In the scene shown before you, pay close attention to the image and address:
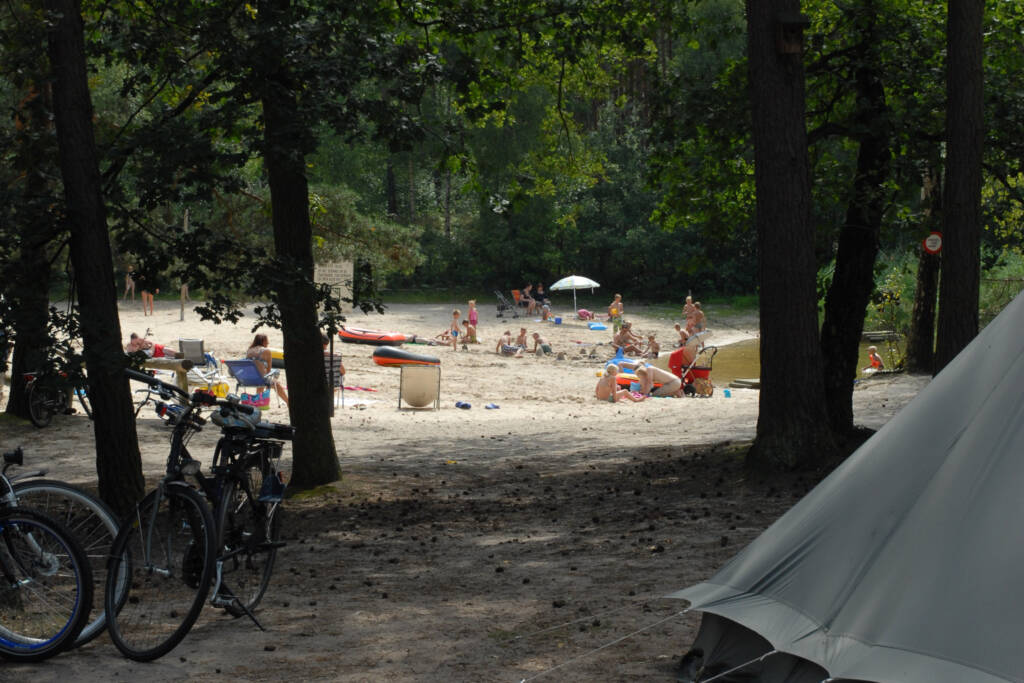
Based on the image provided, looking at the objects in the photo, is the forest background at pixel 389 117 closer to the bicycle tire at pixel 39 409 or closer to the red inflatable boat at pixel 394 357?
the bicycle tire at pixel 39 409

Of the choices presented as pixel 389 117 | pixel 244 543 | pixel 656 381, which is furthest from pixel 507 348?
pixel 244 543

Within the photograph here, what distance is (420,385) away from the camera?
20.2 meters

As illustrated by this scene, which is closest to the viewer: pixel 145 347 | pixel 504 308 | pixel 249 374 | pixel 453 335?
pixel 249 374

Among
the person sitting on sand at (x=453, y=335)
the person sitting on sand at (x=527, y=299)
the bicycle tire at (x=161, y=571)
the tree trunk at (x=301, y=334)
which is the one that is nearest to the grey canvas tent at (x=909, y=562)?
the bicycle tire at (x=161, y=571)

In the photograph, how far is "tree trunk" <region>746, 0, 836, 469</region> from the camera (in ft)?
29.0

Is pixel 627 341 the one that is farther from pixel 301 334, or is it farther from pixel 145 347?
pixel 301 334

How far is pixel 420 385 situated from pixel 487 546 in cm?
1242

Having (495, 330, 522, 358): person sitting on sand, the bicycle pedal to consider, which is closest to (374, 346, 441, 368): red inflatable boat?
(495, 330, 522, 358): person sitting on sand

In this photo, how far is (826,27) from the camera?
12.6m

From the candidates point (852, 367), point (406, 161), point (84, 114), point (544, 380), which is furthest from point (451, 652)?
point (406, 161)

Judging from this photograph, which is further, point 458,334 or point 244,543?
point 458,334

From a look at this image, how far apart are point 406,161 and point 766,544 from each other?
167 ft

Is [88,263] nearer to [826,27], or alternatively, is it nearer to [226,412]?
[226,412]

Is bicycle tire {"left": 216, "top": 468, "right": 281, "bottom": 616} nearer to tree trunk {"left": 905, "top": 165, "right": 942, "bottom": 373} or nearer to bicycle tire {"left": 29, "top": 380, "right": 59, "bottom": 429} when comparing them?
bicycle tire {"left": 29, "top": 380, "right": 59, "bottom": 429}
